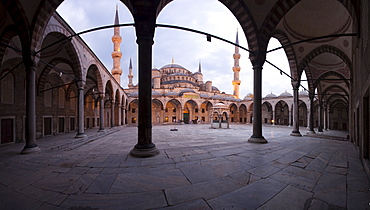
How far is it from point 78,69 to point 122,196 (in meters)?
10.6

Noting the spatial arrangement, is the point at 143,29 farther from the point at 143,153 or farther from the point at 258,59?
the point at 258,59

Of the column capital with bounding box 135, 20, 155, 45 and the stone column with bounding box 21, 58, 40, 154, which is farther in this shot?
the stone column with bounding box 21, 58, 40, 154

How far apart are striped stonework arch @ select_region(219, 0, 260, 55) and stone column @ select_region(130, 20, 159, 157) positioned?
184 inches

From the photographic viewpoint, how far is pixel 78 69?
10219 millimetres

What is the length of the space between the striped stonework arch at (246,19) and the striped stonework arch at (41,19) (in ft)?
25.7

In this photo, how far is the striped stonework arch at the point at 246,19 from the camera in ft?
24.2

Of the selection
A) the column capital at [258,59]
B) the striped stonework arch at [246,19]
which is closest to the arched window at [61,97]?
the striped stonework arch at [246,19]

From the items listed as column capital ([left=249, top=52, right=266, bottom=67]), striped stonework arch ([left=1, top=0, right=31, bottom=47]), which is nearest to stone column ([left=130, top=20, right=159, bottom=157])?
striped stonework arch ([left=1, top=0, right=31, bottom=47])

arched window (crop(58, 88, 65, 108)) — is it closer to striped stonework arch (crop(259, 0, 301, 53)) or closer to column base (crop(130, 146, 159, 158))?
column base (crop(130, 146, 159, 158))

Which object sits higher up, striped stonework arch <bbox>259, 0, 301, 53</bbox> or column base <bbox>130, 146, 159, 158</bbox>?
striped stonework arch <bbox>259, 0, 301, 53</bbox>

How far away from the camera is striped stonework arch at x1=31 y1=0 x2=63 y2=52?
246 inches

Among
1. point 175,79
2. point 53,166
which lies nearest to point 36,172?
point 53,166

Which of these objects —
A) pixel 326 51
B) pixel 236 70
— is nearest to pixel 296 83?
pixel 326 51

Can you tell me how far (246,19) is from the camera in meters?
7.63
